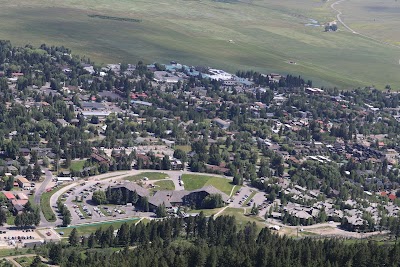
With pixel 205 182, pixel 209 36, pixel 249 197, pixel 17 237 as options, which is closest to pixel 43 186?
pixel 17 237

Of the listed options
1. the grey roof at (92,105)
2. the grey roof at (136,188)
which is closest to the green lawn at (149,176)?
the grey roof at (136,188)

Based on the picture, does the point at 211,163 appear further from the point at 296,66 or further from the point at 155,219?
the point at 296,66

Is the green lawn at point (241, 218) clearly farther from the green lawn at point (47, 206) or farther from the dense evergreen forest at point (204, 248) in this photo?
the green lawn at point (47, 206)

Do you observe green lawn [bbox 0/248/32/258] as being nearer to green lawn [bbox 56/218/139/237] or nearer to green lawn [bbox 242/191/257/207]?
green lawn [bbox 56/218/139/237]

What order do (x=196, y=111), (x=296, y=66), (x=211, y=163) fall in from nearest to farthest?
(x=211, y=163)
(x=196, y=111)
(x=296, y=66)

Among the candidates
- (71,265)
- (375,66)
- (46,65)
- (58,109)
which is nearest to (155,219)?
(71,265)
